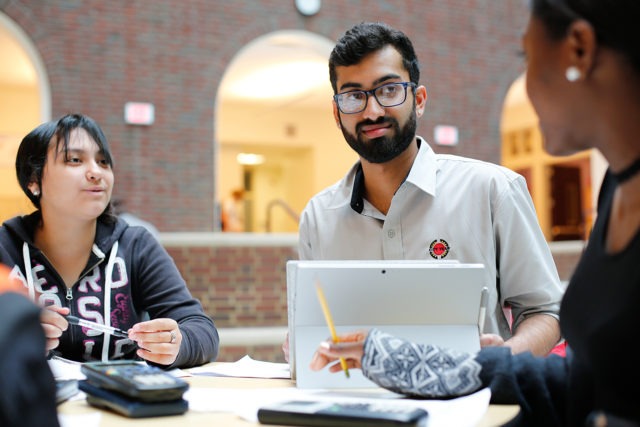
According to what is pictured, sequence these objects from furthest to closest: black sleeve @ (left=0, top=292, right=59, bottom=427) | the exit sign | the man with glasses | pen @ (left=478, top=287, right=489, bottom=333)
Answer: the exit sign → the man with glasses → pen @ (left=478, top=287, right=489, bottom=333) → black sleeve @ (left=0, top=292, right=59, bottom=427)

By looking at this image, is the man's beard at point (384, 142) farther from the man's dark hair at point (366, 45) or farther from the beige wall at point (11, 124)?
the beige wall at point (11, 124)

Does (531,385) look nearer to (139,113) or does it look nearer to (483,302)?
(483,302)

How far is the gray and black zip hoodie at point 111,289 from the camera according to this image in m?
2.00

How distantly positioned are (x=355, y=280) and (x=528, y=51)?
60 cm

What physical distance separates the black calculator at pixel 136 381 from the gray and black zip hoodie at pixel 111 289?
0.54 m

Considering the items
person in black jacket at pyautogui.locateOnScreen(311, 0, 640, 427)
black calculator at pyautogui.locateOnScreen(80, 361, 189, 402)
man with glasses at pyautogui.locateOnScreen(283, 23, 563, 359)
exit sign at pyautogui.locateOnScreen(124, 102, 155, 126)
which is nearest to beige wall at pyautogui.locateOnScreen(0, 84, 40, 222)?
exit sign at pyautogui.locateOnScreen(124, 102, 155, 126)

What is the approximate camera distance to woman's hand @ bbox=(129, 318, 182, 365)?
5.69 feet

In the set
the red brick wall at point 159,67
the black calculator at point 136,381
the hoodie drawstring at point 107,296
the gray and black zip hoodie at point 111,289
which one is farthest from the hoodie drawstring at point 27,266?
the red brick wall at point 159,67

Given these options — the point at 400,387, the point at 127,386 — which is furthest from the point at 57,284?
the point at 400,387

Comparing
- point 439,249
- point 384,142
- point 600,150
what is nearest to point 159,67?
point 384,142

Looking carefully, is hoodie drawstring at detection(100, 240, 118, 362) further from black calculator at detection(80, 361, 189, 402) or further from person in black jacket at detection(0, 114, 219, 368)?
black calculator at detection(80, 361, 189, 402)

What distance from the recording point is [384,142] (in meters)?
2.04

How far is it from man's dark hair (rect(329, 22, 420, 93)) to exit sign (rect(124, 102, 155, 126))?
5242 millimetres

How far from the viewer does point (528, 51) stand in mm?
1044
